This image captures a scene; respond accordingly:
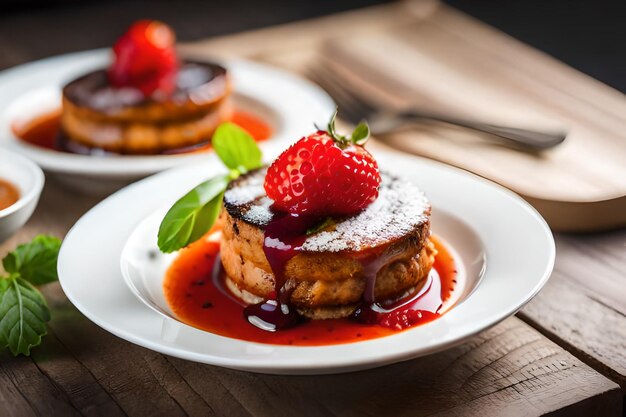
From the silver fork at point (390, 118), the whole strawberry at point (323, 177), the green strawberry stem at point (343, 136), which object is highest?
the green strawberry stem at point (343, 136)

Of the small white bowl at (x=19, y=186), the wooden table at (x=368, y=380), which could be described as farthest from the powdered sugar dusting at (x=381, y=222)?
the small white bowl at (x=19, y=186)

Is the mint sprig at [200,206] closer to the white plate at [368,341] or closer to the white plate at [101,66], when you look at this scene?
the white plate at [368,341]

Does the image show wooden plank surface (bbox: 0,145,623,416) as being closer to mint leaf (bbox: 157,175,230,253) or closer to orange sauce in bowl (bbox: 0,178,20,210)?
mint leaf (bbox: 157,175,230,253)

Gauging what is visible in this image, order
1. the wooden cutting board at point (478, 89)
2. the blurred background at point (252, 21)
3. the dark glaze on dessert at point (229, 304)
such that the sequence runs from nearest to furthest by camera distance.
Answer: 1. the dark glaze on dessert at point (229, 304)
2. the wooden cutting board at point (478, 89)
3. the blurred background at point (252, 21)

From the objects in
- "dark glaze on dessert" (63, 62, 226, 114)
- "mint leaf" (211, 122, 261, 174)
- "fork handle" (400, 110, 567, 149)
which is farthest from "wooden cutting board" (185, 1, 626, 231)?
"mint leaf" (211, 122, 261, 174)

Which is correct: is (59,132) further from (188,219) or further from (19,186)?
(188,219)

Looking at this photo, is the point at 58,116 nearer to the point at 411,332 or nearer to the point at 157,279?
the point at 157,279

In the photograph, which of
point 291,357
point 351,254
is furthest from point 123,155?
point 291,357
